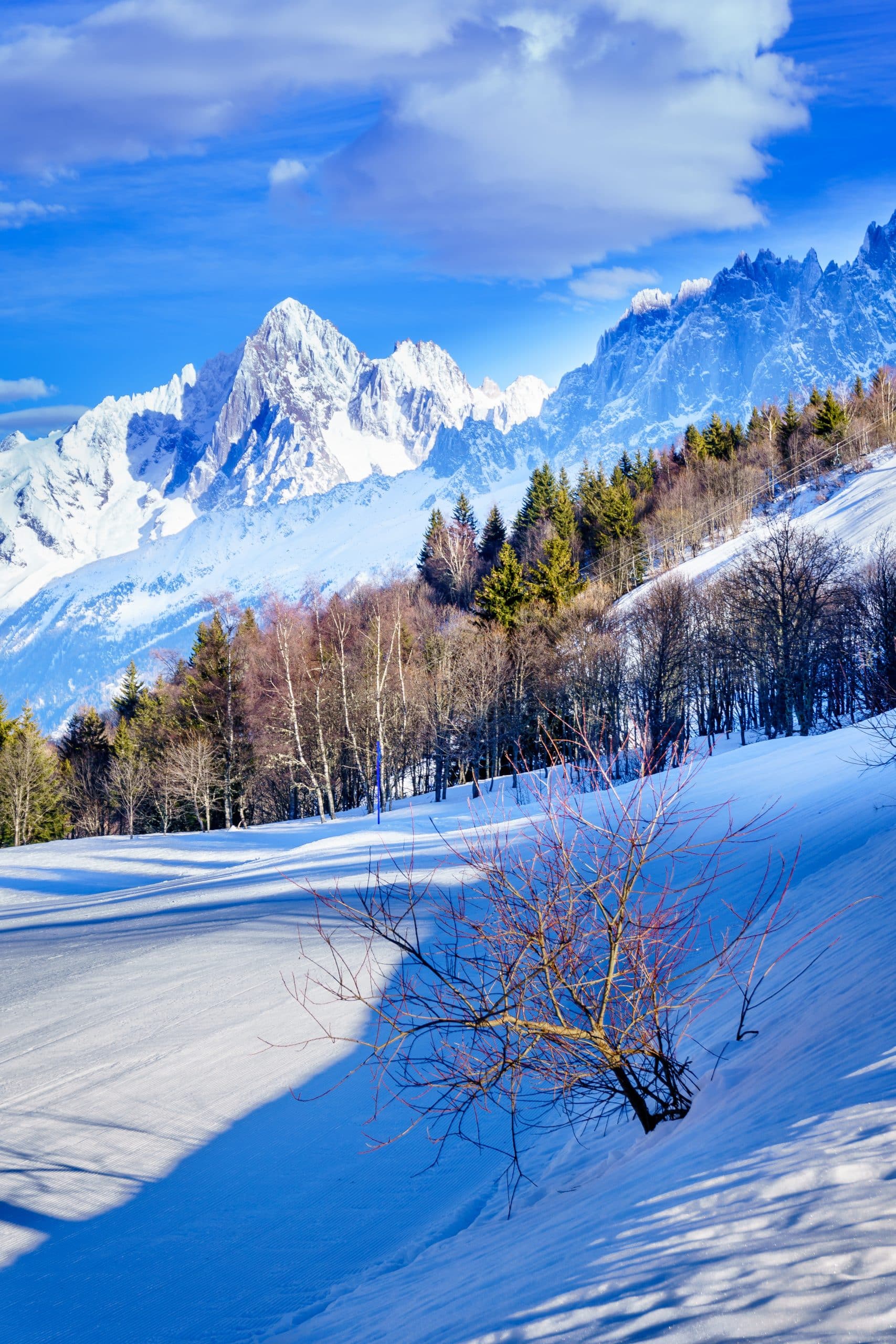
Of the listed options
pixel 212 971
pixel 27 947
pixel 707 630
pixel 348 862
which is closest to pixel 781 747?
pixel 348 862

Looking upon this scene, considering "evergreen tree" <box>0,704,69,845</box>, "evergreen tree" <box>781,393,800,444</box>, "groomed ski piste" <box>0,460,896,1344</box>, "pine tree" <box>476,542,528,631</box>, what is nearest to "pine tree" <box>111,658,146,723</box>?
"evergreen tree" <box>0,704,69,845</box>

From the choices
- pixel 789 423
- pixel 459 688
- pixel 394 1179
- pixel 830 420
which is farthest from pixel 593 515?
pixel 394 1179

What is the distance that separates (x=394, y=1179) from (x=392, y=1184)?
0.24 ft

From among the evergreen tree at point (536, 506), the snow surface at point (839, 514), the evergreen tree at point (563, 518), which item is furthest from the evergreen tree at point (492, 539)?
the snow surface at point (839, 514)

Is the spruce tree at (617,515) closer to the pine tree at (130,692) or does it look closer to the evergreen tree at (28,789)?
the pine tree at (130,692)

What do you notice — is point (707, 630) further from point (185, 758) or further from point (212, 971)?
point (212, 971)

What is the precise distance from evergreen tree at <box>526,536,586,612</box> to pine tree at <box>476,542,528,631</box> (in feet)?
2.99

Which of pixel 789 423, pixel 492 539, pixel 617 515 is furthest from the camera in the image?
pixel 789 423

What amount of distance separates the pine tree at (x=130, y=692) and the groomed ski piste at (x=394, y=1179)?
51311 millimetres

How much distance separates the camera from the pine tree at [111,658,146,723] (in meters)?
60.2

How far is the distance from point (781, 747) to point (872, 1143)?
21.2 metres

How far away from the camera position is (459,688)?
1542 inches

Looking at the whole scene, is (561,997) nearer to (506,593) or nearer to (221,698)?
(221,698)

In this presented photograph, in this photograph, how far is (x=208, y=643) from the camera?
42344mm
